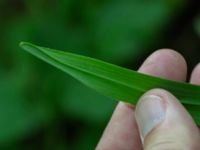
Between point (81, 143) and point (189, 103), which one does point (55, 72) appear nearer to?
point (81, 143)

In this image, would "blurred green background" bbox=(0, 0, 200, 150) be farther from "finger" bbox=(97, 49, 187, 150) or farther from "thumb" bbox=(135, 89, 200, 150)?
"thumb" bbox=(135, 89, 200, 150)

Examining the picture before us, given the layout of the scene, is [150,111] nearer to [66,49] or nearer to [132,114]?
[132,114]

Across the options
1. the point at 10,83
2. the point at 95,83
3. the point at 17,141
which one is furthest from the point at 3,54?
the point at 95,83

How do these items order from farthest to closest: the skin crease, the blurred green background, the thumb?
1. the blurred green background
2. the skin crease
3. the thumb

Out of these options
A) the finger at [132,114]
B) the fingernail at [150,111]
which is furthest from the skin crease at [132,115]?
the fingernail at [150,111]

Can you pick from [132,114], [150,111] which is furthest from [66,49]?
[150,111]

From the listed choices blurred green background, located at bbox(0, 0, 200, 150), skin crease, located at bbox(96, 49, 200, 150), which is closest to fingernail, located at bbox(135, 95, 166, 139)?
skin crease, located at bbox(96, 49, 200, 150)
